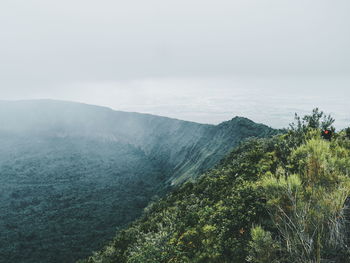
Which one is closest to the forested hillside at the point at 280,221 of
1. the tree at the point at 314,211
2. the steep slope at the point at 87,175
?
the tree at the point at 314,211

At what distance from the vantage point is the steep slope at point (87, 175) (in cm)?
6550

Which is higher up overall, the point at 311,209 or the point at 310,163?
the point at 310,163

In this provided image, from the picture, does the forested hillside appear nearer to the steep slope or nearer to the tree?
the tree

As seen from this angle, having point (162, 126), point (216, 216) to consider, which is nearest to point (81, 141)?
point (162, 126)

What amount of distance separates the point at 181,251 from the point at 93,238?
64.4 m

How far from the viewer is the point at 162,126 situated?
16800 cm

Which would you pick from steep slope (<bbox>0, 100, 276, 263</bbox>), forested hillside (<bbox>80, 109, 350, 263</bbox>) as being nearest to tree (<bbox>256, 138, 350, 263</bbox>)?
forested hillside (<bbox>80, 109, 350, 263</bbox>)

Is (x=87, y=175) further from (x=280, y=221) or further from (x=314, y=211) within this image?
(x=314, y=211)

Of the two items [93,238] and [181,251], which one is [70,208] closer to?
[93,238]

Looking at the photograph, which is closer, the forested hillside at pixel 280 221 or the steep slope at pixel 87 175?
the forested hillside at pixel 280 221

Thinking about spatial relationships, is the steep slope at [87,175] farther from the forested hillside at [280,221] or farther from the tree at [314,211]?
the tree at [314,211]

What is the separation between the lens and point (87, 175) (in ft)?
432

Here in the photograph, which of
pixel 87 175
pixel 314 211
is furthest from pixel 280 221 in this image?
pixel 87 175

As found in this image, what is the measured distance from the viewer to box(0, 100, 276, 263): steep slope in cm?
6550
